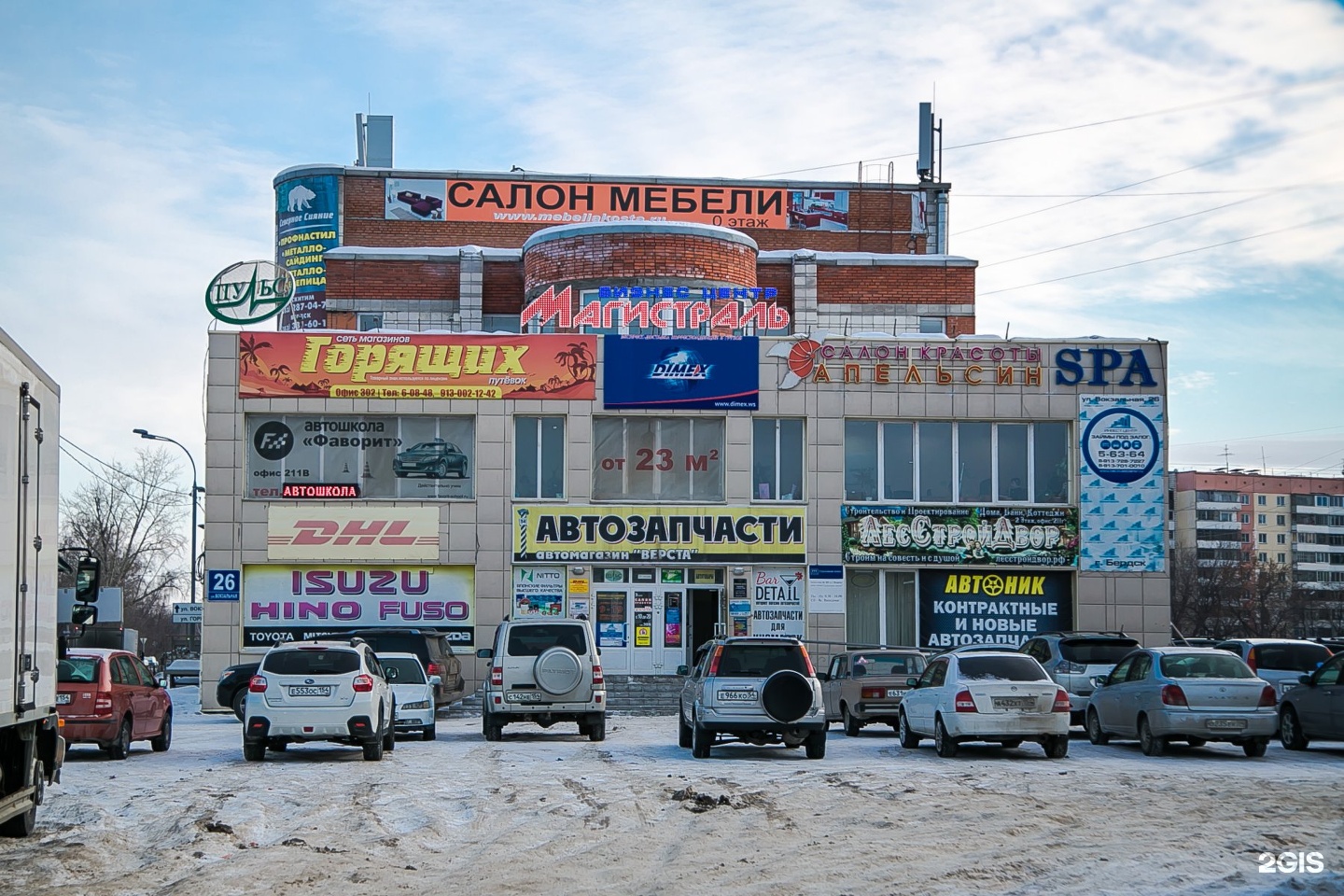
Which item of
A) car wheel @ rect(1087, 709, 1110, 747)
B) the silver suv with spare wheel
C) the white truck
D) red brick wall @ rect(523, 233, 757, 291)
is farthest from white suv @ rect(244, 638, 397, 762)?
red brick wall @ rect(523, 233, 757, 291)

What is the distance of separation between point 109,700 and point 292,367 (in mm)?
18227

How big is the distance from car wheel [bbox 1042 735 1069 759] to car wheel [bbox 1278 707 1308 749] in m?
3.88

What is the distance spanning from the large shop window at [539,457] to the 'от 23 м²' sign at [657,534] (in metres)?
0.53

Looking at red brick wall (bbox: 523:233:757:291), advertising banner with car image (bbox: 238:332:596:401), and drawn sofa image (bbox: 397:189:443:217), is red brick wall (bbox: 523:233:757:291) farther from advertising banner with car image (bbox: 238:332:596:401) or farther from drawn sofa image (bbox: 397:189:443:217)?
drawn sofa image (bbox: 397:189:443:217)

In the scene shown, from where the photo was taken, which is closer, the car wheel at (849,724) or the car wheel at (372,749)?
the car wheel at (372,749)

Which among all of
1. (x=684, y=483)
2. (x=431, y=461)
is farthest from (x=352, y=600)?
(x=684, y=483)

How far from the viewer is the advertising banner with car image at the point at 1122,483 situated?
39.3 metres

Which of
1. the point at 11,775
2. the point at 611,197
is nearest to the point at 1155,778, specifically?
the point at 11,775

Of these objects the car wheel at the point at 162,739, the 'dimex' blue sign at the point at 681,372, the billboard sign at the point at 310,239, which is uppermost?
the billboard sign at the point at 310,239

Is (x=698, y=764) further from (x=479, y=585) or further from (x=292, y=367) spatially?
(x=292, y=367)

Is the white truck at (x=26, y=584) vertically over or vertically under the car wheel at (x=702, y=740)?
over

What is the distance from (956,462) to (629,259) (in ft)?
37.1

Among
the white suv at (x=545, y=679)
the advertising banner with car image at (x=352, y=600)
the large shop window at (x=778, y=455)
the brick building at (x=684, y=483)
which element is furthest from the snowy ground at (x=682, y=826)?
the large shop window at (x=778, y=455)

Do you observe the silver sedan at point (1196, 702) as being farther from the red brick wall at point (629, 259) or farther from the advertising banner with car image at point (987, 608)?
the red brick wall at point (629, 259)
